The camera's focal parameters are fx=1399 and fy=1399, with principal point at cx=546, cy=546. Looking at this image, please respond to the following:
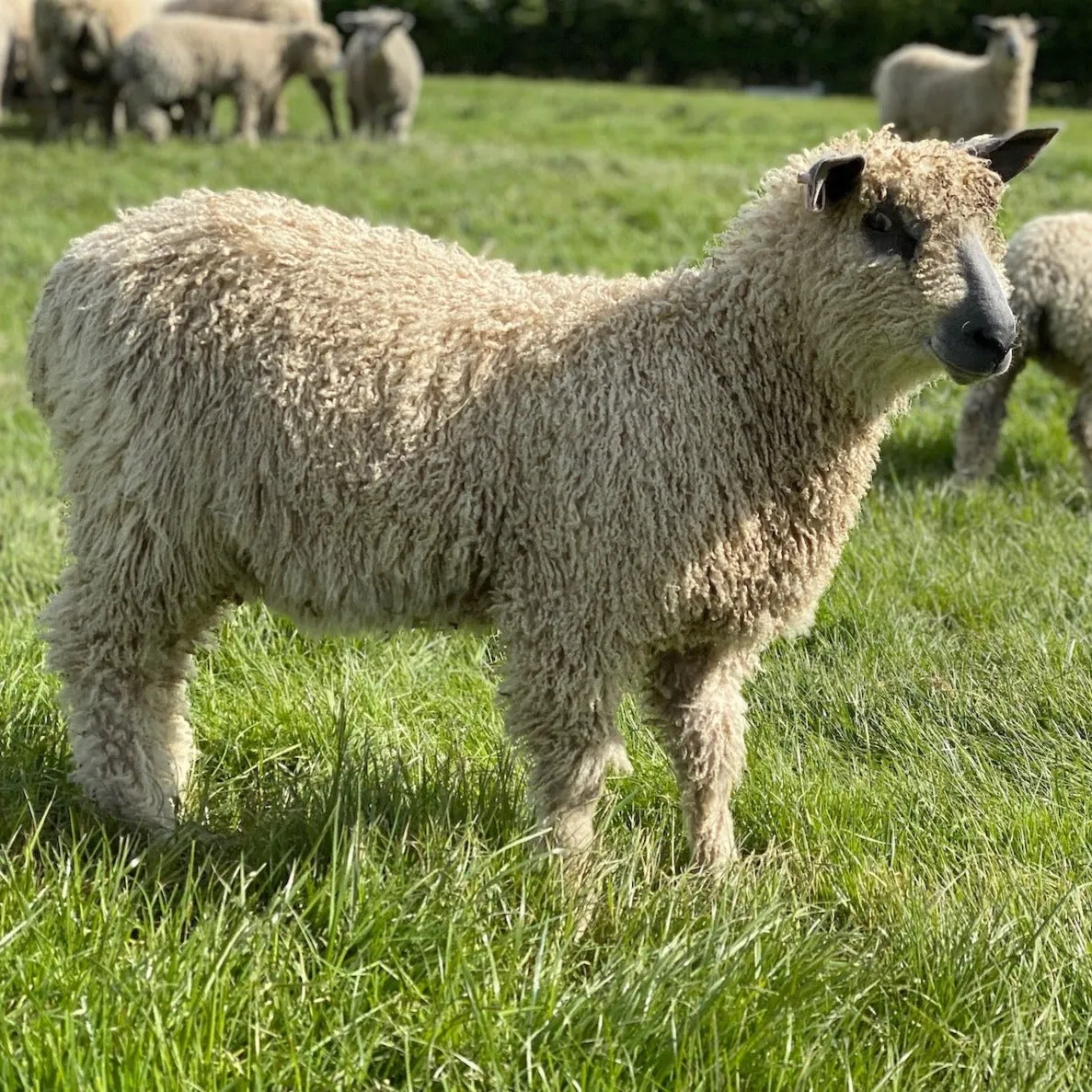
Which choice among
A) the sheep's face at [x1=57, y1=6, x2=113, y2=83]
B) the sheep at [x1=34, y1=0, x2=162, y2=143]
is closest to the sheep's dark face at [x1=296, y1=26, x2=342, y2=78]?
the sheep at [x1=34, y1=0, x2=162, y2=143]

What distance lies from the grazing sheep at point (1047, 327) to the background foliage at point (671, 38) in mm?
23815

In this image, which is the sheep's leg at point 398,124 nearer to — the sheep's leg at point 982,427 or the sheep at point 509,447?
the sheep's leg at point 982,427

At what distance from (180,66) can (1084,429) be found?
437 inches

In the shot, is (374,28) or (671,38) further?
(671,38)

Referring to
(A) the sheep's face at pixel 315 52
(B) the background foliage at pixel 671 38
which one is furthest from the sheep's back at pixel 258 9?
(B) the background foliage at pixel 671 38

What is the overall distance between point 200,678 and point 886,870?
6.23 feet

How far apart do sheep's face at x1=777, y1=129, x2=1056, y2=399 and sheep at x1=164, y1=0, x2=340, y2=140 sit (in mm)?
14201

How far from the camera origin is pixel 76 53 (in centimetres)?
1406

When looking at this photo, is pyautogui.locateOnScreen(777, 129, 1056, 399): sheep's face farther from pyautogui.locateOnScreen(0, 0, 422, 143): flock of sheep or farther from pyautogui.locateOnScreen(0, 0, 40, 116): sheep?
pyautogui.locateOnScreen(0, 0, 40, 116): sheep

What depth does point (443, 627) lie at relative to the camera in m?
3.09

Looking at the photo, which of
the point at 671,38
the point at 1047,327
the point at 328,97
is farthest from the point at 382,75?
the point at 671,38

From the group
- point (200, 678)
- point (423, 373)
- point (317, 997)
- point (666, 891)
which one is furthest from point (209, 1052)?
point (200, 678)

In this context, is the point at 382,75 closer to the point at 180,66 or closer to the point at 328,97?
the point at 328,97

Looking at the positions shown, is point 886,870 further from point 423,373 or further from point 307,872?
point 423,373
